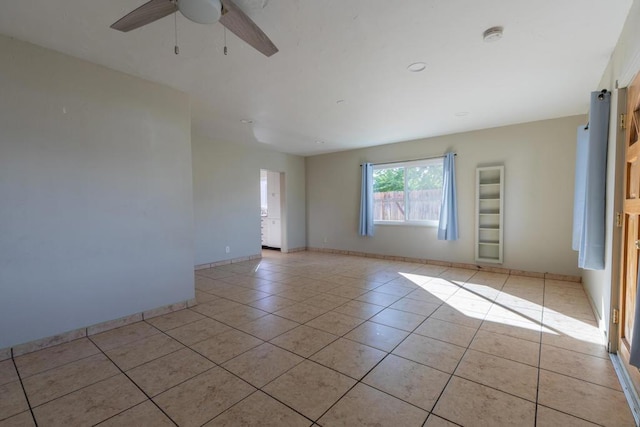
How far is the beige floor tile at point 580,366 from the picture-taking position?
6.30ft

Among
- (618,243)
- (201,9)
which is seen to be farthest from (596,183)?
(201,9)

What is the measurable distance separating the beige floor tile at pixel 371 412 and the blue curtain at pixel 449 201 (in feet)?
13.2

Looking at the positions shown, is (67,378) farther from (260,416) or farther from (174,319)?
(260,416)

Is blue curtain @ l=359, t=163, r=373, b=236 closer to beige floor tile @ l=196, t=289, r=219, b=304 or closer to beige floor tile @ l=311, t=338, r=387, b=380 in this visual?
beige floor tile @ l=196, t=289, r=219, b=304

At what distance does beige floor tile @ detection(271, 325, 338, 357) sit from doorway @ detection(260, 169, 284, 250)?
4.78 m

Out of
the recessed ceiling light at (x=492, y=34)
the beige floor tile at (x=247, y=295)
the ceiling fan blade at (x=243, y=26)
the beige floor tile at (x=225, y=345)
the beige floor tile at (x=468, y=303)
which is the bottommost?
the beige floor tile at (x=247, y=295)

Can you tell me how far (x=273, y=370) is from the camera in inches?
80.4

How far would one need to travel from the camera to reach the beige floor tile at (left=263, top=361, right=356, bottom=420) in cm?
168

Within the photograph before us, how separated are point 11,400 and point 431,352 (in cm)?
283

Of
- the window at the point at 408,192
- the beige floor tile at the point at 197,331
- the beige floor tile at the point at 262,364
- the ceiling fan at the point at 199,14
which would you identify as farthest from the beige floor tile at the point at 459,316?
the ceiling fan at the point at 199,14

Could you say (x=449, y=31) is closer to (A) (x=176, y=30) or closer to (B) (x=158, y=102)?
(A) (x=176, y=30)

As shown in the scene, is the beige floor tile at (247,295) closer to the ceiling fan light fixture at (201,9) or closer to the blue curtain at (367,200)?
the ceiling fan light fixture at (201,9)

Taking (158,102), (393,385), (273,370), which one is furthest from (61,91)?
(393,385)

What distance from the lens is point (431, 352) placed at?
2283mm
